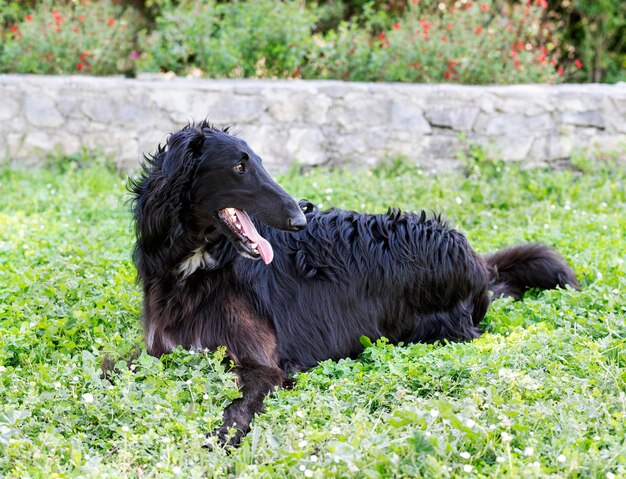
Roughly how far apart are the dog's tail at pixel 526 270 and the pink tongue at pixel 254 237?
1.81 meters

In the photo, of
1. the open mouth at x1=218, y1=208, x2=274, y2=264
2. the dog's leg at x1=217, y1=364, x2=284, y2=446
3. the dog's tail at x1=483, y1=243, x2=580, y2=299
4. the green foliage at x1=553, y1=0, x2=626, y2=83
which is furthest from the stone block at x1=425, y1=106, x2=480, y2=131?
the dog's leg at x1=217, y1=364, x2=284, y2=446

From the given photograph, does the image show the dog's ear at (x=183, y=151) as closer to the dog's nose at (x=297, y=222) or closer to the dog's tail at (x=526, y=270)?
the dog's nose at (x=297, y=222)

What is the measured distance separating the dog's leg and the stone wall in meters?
4.70

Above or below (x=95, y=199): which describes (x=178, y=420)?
above

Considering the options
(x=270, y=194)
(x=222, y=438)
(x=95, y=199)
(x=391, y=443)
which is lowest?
(x=95, y=199)

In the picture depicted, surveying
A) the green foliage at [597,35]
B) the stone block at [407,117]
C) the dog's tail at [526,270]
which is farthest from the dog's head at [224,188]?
the green foliage at [597,35]

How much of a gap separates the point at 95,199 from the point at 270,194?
3.86 metres

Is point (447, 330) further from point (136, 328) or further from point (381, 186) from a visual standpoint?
point (381, 186)

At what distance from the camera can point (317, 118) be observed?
27.6ft

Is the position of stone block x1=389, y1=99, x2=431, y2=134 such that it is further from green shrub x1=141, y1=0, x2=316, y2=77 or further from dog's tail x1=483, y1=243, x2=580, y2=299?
dog's tail x1=483, y1=243, x2=580, y2=299

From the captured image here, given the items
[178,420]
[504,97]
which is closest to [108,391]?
[178,420]

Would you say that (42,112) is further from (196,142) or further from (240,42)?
(196,142)

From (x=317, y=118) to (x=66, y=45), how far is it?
121 inches

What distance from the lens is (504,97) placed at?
8.46 m
